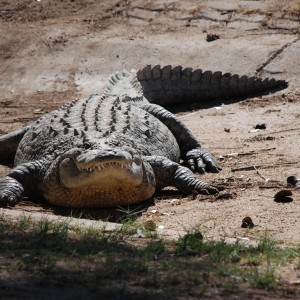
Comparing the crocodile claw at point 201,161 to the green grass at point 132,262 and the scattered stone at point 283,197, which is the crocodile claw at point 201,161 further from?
the green grass at point 132,262

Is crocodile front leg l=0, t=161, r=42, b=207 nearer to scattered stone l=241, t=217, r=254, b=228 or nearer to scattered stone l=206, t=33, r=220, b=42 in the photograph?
scattered stone l=241, t=217, r=254, b=228

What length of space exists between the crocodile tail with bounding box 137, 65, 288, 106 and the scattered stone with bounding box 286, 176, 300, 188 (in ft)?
14.2

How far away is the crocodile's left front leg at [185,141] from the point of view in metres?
9.64

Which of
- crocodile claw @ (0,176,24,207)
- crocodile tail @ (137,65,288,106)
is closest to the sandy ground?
crocodile tail @ (137,65,288,106)

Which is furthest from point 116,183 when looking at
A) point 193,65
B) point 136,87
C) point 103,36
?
point 103,36

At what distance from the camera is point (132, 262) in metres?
5.11

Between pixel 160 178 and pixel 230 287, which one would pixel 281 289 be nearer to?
pixel 230 287

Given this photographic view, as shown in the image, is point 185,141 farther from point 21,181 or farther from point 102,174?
point 102,174

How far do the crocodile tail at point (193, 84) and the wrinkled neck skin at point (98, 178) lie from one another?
4142mm

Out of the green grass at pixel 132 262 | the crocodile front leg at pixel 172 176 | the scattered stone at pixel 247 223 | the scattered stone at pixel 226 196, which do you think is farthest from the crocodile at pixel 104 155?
the green grass at pixel 132 262

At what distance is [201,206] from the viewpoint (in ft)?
25.3

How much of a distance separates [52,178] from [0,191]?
0.48 m

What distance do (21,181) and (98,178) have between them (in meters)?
1.08

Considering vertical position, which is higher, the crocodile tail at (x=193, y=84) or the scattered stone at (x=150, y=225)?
the scattered stone at (x=150, y=225)
